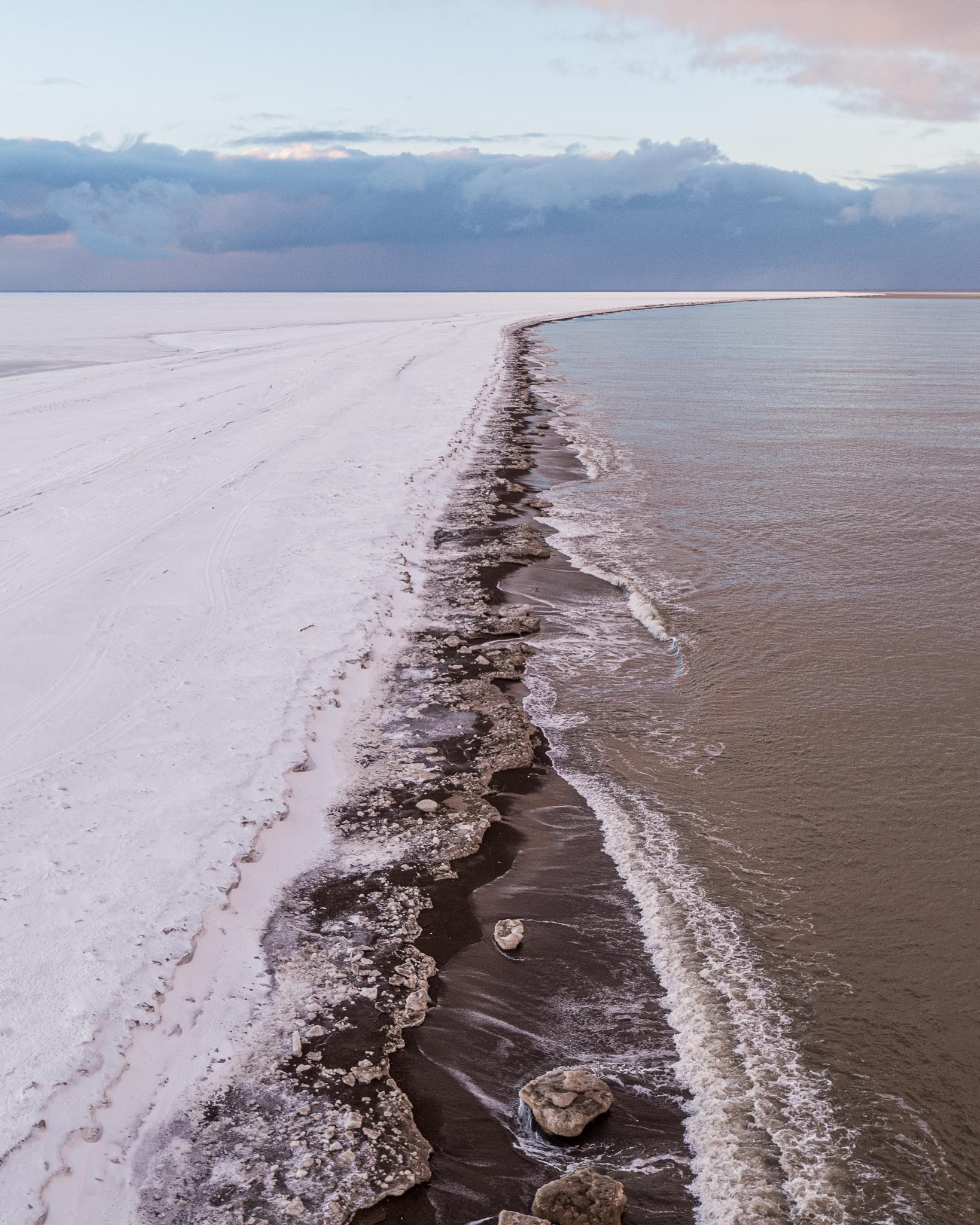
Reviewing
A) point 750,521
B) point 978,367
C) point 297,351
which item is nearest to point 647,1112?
point 750,521

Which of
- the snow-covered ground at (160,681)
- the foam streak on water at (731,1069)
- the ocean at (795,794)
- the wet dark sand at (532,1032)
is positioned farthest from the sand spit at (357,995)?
the foam streak on water at (731,1069)

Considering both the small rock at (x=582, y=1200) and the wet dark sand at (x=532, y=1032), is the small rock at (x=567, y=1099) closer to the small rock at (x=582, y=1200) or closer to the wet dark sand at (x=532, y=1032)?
the wet dark sand at (x=532, y=1032)

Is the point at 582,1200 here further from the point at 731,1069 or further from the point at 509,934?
the point at 509,934

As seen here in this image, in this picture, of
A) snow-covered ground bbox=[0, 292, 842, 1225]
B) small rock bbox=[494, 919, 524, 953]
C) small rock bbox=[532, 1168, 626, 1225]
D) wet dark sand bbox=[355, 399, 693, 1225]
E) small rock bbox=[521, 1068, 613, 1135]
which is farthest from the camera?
small rock bbox=[494, 919, 524, 953]

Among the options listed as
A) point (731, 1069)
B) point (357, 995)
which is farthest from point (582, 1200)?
point (357, 995)

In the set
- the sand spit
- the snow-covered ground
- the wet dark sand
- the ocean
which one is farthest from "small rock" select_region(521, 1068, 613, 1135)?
the snow-covered ground

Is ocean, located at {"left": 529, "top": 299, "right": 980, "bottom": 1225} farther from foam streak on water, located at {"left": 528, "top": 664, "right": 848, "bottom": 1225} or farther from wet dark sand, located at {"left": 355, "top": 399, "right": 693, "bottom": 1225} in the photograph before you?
wet dark sand, located at {"left": 355, "top": 399, "right": 693, "bottom": 1225}

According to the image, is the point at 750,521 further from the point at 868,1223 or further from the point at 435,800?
the point at 868,1223

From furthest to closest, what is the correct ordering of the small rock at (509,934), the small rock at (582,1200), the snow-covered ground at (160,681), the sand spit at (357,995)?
the small rock at (509,934) < the snow-covered ground at (160,681) < the sand spit at (357,995) < the small rock at (582,1200)
